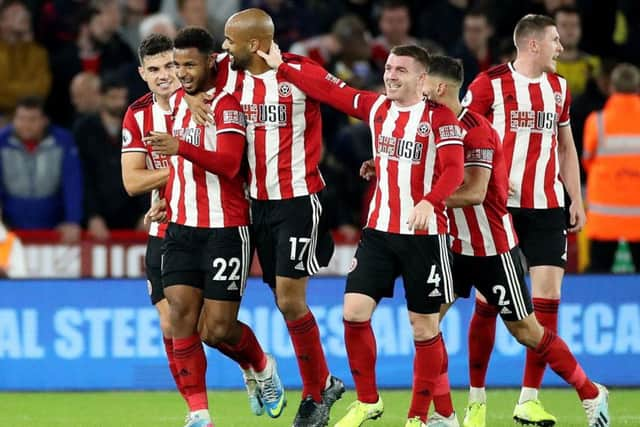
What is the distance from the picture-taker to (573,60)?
14.4 metres

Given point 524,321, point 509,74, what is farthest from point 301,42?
point 524,321

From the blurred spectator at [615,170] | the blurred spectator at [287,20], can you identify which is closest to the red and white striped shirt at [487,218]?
the blurred spectator at [615,170]

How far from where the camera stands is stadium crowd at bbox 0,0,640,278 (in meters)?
13.2

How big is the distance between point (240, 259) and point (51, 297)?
11.4ft

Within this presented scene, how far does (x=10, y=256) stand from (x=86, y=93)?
8.01 ft

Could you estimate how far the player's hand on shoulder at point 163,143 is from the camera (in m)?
7.95

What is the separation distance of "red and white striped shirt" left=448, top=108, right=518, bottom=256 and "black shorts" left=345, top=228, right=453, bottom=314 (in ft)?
1.53

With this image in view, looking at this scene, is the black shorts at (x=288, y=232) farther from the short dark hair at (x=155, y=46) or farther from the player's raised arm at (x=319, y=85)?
the short dark hair at (x=155, y=46)

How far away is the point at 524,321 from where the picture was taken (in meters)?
8.66

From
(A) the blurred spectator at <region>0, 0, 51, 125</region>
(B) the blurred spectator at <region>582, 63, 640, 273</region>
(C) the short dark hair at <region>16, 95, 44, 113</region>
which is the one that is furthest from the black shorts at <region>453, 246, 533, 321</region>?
(A) the blurred spectator at <region>0, 0, 51, 125</region>

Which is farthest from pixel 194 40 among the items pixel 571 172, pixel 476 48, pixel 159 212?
pixel 476 48

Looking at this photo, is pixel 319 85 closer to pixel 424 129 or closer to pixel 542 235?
pixel 424 129

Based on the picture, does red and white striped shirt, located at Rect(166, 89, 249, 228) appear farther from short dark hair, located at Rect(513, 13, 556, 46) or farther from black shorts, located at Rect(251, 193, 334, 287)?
short dark hair, located at Rect(513, 13, 556, 46)

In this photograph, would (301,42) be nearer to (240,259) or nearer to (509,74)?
(509,74)
